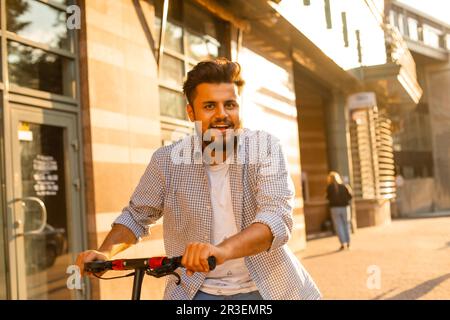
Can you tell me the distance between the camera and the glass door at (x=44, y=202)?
502 cm

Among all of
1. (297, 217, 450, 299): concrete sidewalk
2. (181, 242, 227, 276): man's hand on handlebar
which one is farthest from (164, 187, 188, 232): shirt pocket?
(297, 217, 450, 299): concrete sidewalk

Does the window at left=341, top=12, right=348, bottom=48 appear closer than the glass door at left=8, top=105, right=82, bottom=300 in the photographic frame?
No

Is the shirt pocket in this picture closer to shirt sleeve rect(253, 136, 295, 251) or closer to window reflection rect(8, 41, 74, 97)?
shirt sleeve rect(253, 136, 295, 251)

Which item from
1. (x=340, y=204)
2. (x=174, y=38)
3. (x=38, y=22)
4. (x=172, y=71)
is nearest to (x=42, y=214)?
(x=38, y=22)

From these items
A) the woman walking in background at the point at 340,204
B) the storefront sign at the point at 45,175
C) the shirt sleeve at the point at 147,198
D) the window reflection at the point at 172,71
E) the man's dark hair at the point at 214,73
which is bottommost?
the woman walking in background at the point at 340,204

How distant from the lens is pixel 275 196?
76.3 inches

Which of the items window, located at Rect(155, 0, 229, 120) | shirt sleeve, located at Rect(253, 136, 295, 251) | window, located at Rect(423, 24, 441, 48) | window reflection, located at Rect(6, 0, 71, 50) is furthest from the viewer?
window, located at Rect(423, 24, 441, 48)

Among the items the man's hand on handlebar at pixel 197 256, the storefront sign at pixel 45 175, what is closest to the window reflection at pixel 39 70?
the storefront sign at pixel 45 175

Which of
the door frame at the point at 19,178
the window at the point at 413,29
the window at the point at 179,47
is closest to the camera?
the door frame at the point at 19,178

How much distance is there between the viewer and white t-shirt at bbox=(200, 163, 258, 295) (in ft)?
6.62

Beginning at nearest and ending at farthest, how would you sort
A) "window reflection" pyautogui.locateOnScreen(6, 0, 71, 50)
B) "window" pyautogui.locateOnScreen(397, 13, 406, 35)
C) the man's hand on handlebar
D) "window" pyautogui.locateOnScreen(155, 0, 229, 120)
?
the man's hand on handlebar → "window reflection" pyautogui.locateOnScreen(6, 0, 71, 50) → "window" pyautogui.locateOnScreen(155, 0, 229, 120) → "window" pyautogui.locateOnScreen(397, 13, 406, 35)

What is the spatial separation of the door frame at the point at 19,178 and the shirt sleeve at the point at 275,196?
3.47 metres

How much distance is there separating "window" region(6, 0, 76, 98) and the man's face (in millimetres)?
3497

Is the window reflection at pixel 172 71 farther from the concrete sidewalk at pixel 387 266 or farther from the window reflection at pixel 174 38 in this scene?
the concrete sidewalk at pixel 387 266
